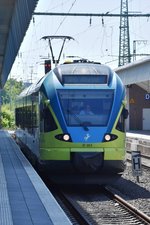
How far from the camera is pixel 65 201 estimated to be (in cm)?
1293

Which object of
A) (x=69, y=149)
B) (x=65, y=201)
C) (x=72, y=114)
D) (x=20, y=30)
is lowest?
(x=65, y=201)

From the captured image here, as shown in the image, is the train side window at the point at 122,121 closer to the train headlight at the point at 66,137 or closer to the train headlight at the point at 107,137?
the train headlight at the point at 107,137

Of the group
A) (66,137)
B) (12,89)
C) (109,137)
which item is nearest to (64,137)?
(66,137)

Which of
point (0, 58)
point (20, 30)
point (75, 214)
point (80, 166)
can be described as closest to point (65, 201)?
point (80, 166)

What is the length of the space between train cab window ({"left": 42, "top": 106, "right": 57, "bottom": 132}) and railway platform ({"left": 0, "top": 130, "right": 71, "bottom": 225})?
1.20 meters

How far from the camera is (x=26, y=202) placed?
9734mm

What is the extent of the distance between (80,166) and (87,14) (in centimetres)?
970

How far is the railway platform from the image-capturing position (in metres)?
8.10

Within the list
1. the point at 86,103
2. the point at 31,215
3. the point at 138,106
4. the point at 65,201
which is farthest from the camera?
the point at 138,106

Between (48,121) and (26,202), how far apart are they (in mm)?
4253

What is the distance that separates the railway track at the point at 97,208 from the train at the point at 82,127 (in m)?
0.48

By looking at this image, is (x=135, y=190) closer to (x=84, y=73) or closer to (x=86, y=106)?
(x=86, y=106)

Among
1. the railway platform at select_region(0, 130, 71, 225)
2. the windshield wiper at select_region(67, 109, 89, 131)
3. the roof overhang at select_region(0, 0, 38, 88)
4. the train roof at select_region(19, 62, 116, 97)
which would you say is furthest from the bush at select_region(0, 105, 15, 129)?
the windshield wiper at select_region(67, 109, 89, 131)

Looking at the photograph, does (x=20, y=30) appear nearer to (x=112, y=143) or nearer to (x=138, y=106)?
(x=112, y=143)
